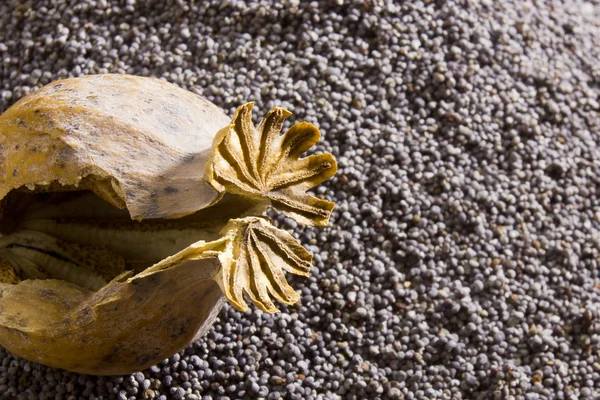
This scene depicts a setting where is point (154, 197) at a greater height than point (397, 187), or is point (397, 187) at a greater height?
point (154, 197)

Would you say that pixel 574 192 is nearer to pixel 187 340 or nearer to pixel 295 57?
pixel 295 57

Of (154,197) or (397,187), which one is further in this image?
(397,187)

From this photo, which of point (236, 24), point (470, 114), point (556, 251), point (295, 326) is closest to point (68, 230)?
point (295, 326)

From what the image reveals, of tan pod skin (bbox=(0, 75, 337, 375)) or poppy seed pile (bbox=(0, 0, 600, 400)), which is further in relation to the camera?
poppy seed pile (bbox=(0, 0, 600, 400))

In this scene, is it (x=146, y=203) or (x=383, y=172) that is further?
(x=383, y=172)

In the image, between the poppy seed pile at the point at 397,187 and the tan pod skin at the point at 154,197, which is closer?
the tan pod skin at the point at 154,197
